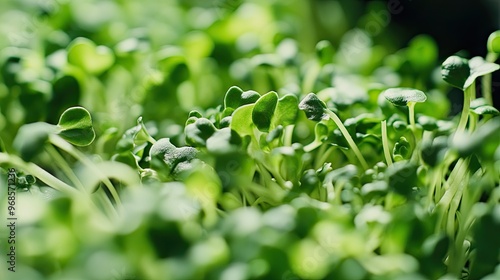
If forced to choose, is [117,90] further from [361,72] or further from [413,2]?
[413,2]

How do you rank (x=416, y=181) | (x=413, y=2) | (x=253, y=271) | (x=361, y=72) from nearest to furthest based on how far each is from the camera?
(x=253, y=271) → (x=416, y=181) → (x=361, y=72) → (x=413, y=2)

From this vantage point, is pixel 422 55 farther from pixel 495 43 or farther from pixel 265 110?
pixel 265 110

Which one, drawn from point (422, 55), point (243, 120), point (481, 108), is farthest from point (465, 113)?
point (422, 55)

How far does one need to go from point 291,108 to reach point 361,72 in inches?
20.6

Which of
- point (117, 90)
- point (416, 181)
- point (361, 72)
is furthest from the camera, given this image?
point (361, 72)

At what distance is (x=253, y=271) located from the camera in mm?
471

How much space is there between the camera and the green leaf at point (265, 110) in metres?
0.61

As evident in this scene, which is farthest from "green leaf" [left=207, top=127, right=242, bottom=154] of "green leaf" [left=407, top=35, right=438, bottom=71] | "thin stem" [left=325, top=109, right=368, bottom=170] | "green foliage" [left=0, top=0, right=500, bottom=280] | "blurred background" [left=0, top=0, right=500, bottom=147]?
"green leaf" [left=407, top=35, right=438, bottom=71]

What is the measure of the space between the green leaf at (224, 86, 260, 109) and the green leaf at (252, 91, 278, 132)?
0.04 m

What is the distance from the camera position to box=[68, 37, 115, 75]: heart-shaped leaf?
0.88m

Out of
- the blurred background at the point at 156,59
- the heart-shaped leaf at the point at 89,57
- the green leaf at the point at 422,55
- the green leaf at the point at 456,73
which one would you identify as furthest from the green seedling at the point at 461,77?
the heart-shaped leaf at the point at 89,57

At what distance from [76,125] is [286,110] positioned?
0.21 metres

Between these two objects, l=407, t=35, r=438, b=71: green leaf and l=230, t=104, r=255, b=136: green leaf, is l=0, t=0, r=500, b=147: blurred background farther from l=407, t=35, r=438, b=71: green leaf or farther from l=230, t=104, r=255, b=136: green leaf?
l=230, t=104, r=255, b=136: green leaf

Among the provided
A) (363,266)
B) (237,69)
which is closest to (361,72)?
(237,69)
